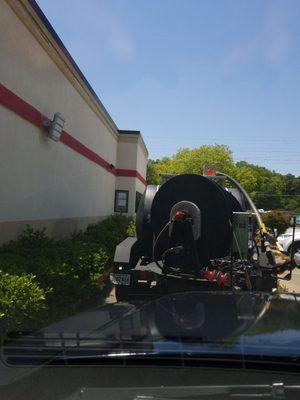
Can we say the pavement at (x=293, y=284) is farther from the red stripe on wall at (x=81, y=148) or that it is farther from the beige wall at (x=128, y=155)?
the beige wall at (x=128, y=155)

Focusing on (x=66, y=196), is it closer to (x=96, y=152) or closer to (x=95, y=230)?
(x=95, y=230)

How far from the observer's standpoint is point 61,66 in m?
11.8

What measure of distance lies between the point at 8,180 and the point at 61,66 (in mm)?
3922

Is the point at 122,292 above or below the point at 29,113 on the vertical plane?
below

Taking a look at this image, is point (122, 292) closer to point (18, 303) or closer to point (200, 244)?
point (200, 244)

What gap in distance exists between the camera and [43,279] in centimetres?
694

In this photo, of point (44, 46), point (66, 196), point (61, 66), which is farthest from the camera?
point (66, 196)

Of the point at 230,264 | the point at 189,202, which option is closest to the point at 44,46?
the point at 189,202

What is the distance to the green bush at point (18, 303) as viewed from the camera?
5.22 m

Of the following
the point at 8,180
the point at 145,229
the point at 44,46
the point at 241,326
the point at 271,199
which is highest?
the point at 271,199

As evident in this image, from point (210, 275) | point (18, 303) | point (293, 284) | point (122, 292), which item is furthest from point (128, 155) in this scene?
point (18, 303)

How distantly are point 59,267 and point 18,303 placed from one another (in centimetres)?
206

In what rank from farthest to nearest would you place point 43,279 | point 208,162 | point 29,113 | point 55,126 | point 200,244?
Result: point 208,162 → point 55,126 → point 29,113 → point 200,244 → point 43,279

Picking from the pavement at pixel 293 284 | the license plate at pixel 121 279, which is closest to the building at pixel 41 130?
the license plate at pixel 121 279
